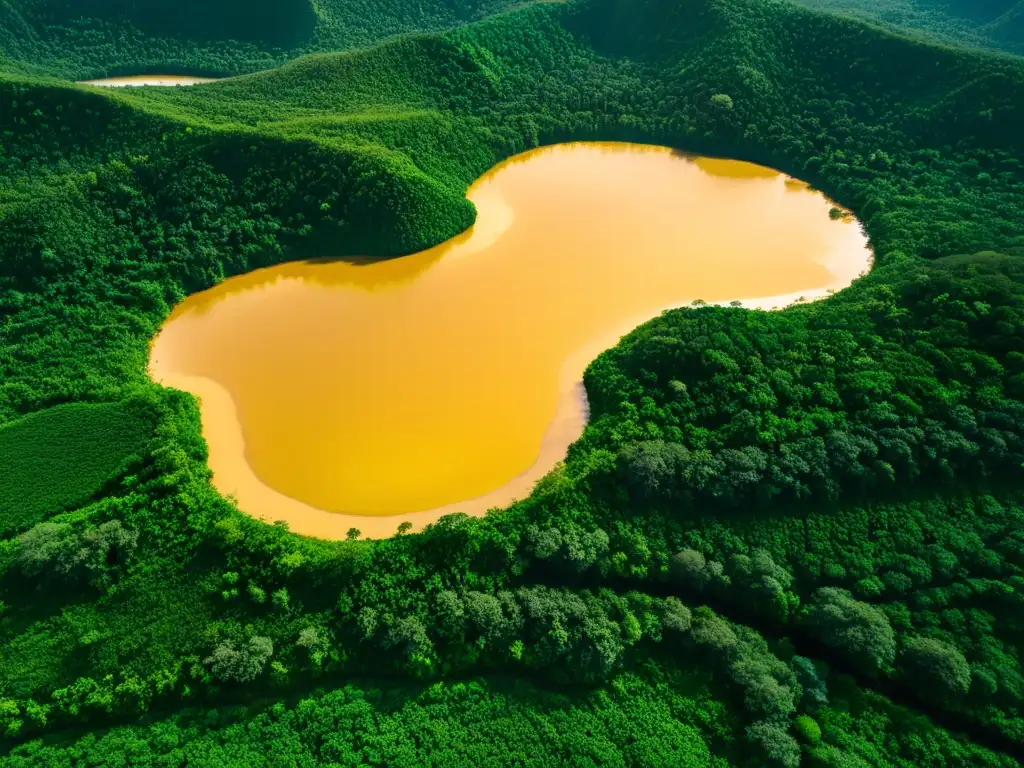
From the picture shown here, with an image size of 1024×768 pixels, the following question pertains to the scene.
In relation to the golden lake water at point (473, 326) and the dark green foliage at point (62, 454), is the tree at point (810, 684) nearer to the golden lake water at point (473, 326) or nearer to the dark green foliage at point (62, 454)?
the golden lake water at point (473, 326)

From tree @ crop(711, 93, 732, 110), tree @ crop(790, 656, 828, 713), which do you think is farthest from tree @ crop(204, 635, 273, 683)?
tree @ crop(711, 93, 732, 110)

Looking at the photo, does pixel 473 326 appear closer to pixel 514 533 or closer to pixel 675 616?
pixel 514 533

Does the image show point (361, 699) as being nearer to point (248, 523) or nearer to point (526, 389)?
point (248, 523)

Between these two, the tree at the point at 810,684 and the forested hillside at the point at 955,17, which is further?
the forested hillside at the point at 955,17

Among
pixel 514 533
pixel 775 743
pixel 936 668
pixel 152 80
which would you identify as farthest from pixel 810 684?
pixel 152 80

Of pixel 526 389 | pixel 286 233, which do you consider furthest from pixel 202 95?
pixel 526 389

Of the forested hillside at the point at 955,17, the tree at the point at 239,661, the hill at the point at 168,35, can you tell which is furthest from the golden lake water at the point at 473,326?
the forested hillside at the point at 955,17
